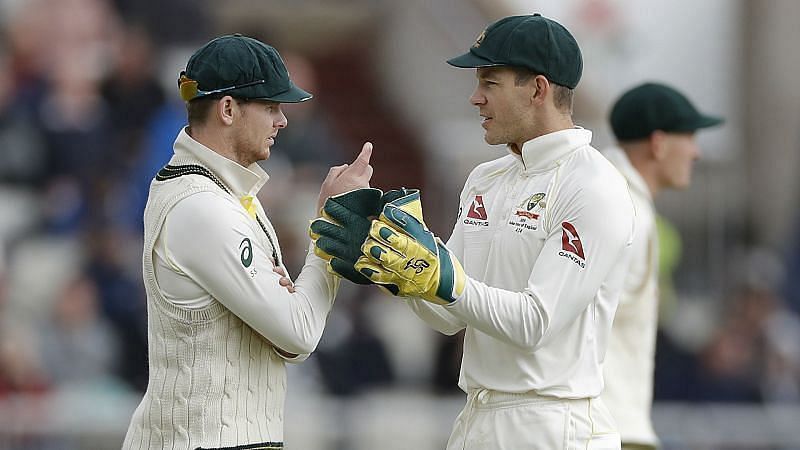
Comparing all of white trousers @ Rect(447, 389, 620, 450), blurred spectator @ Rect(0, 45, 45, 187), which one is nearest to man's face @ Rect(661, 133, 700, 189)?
white trousers @ Rect(447, 389, 620, 450)

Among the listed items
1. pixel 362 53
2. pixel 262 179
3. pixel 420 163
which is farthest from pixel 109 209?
pixel 262 179

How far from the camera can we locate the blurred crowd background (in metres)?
8.45

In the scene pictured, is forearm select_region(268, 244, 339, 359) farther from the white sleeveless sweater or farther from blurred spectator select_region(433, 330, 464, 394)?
blurred spectator select_region(433, 330, 464, 394)

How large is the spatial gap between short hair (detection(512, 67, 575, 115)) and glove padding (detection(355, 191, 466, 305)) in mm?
583

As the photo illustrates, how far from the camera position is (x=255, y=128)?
4.50m

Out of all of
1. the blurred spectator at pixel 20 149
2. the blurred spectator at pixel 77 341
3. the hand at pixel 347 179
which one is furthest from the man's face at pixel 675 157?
the blurred spectator at pixel 20 149

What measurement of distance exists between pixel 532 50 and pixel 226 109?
35.0 inches

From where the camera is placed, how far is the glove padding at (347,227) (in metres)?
4.32

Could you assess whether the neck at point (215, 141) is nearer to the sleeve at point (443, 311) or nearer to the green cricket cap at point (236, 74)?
the green cricket cap at point (236, 74)

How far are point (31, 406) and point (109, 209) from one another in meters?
2.02

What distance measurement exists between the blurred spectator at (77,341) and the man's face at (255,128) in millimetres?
4320

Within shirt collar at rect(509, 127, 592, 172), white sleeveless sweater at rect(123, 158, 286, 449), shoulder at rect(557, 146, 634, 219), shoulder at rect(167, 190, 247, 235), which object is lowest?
white sleeveless sweater at rect(123, 158, 286, 449)

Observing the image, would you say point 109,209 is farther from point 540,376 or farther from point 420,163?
point 540,376

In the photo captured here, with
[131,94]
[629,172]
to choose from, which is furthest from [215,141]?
[131,94]
